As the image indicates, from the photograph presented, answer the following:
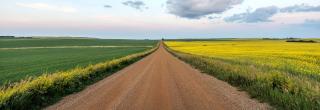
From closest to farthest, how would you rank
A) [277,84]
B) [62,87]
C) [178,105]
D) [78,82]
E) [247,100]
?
[178,105] → [247,100] → [277,84] → [62,87] → [78,82]

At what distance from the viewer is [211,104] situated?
11.1m

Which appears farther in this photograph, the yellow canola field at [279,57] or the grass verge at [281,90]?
the yellow canola field at [279,57]

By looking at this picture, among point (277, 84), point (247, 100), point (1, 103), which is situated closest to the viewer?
A: point (1, 103)

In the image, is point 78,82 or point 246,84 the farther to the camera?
point 78,82

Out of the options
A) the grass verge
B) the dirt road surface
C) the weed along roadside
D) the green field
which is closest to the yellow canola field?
the grass verge

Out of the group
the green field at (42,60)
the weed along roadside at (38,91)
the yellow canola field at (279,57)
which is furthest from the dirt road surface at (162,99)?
the green field at (42,60)

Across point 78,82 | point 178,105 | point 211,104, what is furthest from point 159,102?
point 78,82

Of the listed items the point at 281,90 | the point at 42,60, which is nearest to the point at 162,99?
the point at 281,90

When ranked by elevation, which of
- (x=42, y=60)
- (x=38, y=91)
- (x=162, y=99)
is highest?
(x=38, y=91)

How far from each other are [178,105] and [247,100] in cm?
259

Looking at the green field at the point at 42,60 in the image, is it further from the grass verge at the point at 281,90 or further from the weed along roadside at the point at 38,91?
the grass verge at the point at 281,90

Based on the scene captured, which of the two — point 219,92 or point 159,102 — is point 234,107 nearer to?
point 159,102

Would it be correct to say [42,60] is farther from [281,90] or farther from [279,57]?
[281,90]

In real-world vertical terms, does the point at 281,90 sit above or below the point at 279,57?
A: above
